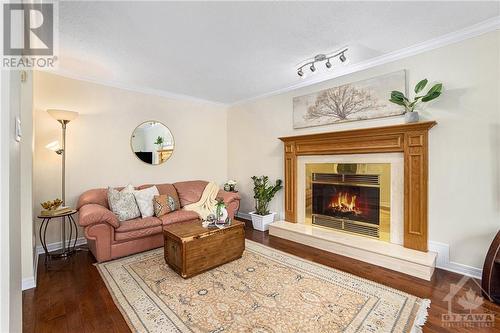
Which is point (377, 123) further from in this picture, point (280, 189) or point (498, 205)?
point (280, 189)

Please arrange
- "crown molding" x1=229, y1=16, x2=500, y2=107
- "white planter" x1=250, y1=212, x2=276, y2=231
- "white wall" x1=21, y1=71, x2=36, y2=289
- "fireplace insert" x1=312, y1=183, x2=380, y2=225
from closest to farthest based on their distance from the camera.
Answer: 1. "white wall" x1=21, y1=71, x2=36, y2=289
2. "crown molding" x1=229, y1=16, x2=500, y2=107
3. "fireplace insert" x1=312, y1=183, x2=380, y2=225
4. "white planter" x1=250, y1=212, x2=276, y2=231

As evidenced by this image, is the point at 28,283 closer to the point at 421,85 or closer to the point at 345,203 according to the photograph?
the point at 345,203

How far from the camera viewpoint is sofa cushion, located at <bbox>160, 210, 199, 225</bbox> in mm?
3331

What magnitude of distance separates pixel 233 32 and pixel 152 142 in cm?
258

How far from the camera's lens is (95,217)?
2719 millimetres

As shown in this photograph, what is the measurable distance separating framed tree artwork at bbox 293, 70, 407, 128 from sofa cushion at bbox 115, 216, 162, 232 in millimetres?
2708

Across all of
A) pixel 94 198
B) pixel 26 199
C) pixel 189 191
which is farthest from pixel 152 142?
pixel 26 199

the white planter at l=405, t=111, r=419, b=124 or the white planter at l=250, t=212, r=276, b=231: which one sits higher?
the white planter at l=405, t=111, r=419, b=124

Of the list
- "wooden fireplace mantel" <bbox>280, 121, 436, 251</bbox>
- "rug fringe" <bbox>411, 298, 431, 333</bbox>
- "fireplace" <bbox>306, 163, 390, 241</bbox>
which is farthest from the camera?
"fireplace" <bbox>306, 163, 390, 241</bbox>

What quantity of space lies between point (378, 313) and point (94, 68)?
4.30 meters

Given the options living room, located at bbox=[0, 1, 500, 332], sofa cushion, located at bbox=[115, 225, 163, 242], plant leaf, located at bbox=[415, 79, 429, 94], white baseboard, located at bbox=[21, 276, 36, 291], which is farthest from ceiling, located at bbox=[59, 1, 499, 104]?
white baseboard, located at bbox=[21, 276, 36, 291]

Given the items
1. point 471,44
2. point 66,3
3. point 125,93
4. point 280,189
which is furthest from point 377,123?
point 125,93

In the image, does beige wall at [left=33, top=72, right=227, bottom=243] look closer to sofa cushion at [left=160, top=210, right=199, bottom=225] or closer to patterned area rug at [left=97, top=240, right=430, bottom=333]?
Result: sofa cushion at [left=160, top=210, right=199, bottom=225]

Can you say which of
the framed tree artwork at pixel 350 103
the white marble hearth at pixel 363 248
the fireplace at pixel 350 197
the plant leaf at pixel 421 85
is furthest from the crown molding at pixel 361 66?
the white marble hearth at pixel 363 248
